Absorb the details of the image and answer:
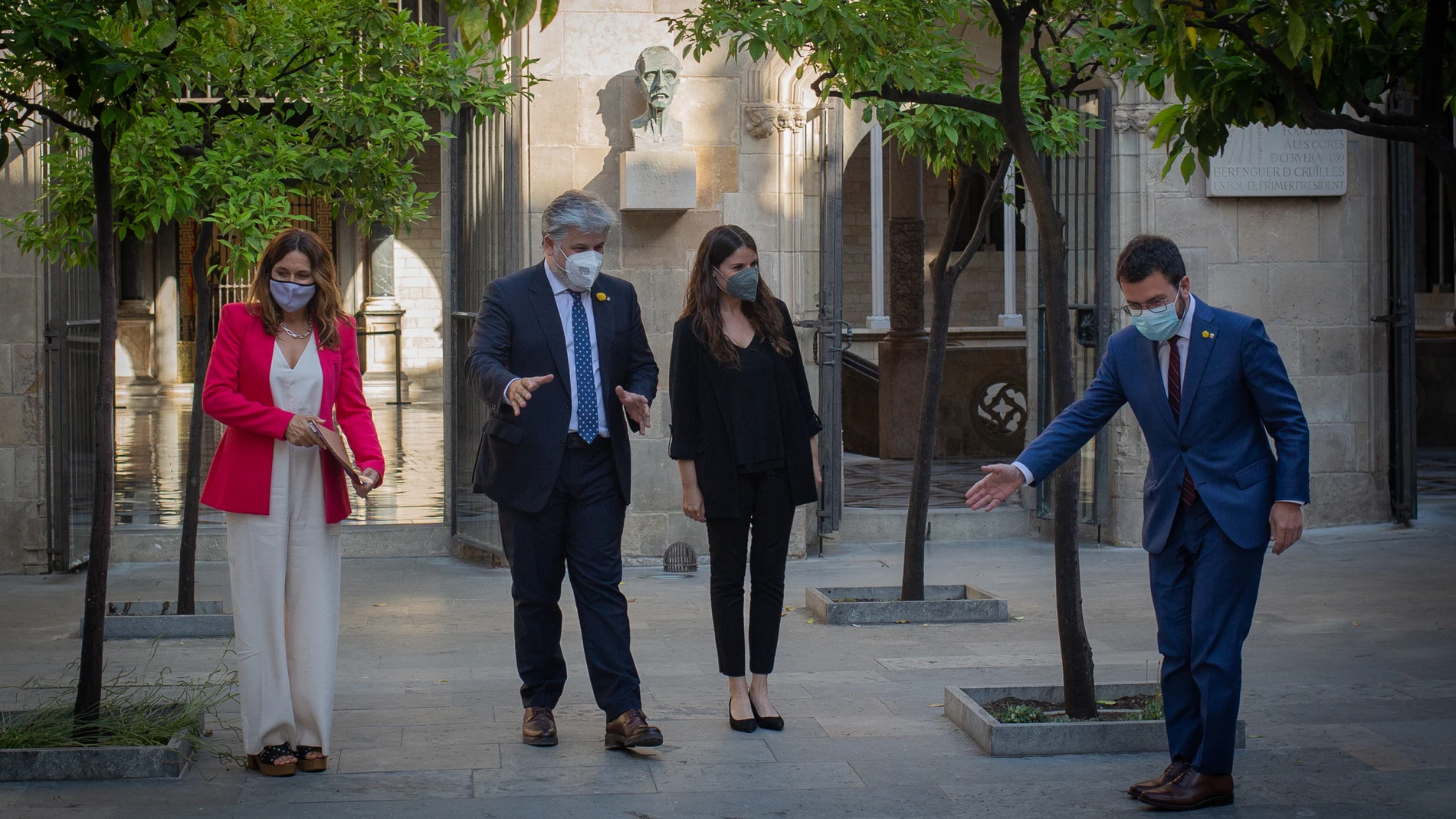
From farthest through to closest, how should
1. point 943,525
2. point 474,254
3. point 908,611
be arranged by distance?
1. point 943,525
2. point 474,254
3. point 908,611

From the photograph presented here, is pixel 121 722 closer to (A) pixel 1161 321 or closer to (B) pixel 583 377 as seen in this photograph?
(B) pixel 583 377

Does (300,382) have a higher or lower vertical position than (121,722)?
higher

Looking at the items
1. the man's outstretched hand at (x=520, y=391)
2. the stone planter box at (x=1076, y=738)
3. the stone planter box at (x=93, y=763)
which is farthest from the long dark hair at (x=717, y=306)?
the stone planter box at (x=93, y=763)

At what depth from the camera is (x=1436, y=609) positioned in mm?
8391

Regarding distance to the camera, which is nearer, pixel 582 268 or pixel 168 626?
pixel 582 268

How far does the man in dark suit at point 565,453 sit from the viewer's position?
5395 millimetres

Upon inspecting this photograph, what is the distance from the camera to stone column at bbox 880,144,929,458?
17125mm

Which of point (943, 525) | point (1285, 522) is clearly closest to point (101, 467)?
point (1285, 522)

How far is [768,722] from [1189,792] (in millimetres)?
1625

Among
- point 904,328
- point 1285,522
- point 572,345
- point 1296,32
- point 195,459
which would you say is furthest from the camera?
point 904,328

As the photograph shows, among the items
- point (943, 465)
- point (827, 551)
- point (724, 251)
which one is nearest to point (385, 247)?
point (943, 465)

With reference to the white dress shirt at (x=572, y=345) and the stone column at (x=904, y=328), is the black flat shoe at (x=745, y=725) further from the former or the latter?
the stone column at (x=904, y=328)

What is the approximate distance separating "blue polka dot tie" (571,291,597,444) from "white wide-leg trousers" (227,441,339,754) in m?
0.89

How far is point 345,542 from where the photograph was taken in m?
10.7
